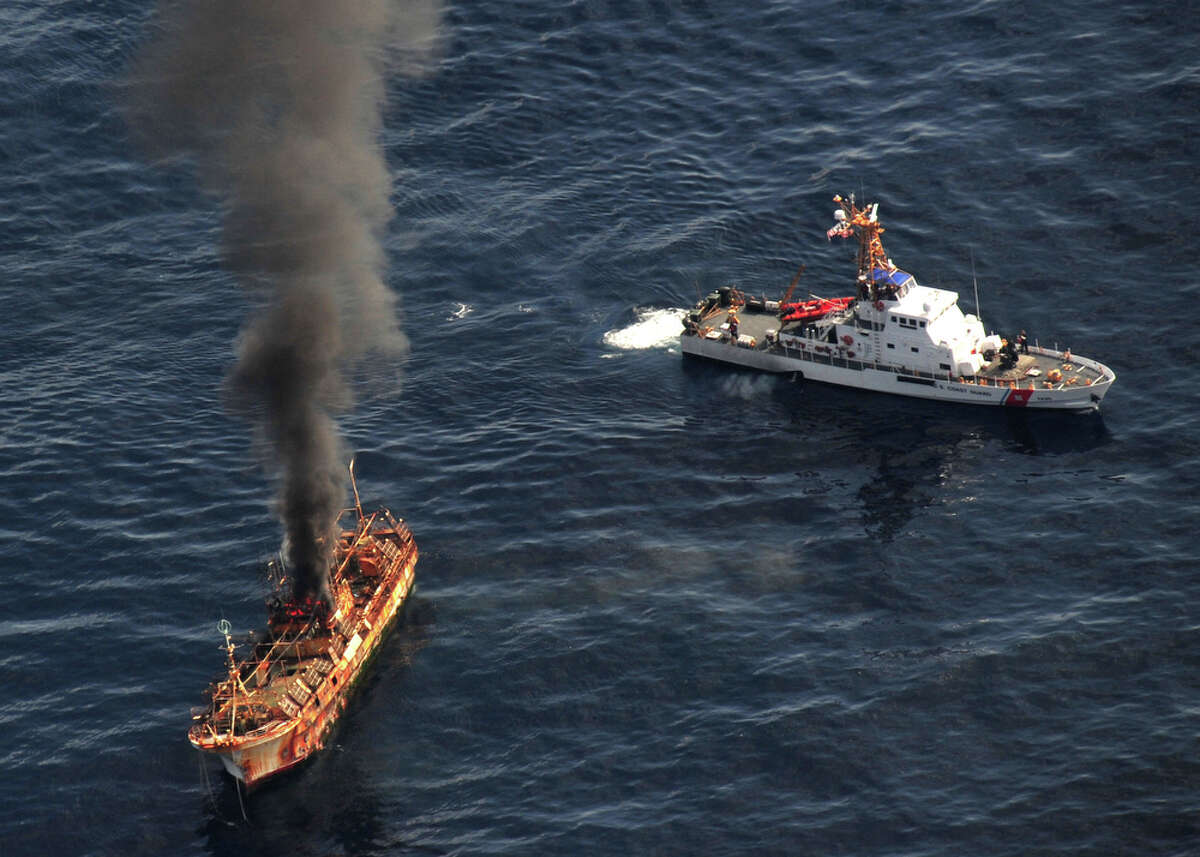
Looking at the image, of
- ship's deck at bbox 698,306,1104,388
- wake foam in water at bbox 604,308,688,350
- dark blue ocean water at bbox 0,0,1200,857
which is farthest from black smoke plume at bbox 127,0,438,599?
ship's deck at bbox 698,306,1104,388

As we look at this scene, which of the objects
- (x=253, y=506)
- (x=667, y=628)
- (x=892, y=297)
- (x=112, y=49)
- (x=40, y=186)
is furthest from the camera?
(x=112, y=49)

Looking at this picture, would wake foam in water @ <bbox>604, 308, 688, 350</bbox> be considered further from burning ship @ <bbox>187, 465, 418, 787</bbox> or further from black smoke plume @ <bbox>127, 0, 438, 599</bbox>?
burning ship @ <bbox>187, 465, 418, 787</bbox>

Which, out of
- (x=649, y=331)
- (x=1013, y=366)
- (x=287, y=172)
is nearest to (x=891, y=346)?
(x=1013, y=366)

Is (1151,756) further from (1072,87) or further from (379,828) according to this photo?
(1072,87)

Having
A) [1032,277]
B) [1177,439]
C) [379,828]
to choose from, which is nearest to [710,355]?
[1032,277]

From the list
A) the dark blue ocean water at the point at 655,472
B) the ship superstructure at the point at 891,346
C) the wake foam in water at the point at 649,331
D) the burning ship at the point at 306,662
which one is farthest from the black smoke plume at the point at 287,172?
the ship superstructure at the point at 891,346

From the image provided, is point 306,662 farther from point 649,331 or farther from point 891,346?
point 891,346
